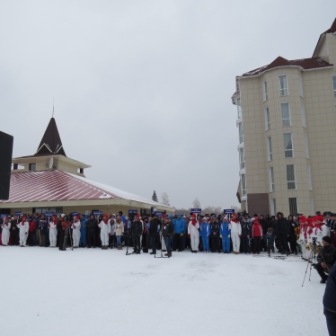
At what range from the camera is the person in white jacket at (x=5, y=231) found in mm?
19156

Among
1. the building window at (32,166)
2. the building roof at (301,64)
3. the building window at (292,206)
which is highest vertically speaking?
the building roof at (301,64)

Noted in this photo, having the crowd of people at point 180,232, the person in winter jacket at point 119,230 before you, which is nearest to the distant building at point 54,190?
the crowd of people at point 180,232

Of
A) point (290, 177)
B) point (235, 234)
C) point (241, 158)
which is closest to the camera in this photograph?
point (235, 234)

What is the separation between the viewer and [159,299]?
7.09m

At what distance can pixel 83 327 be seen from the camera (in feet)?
17.8

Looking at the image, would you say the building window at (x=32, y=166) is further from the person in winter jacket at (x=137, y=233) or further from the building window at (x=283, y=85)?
the building window at (x=283, y=85)

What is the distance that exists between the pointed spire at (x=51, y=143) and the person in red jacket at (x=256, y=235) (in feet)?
90.9

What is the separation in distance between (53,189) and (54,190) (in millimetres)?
455

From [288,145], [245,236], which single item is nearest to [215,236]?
[245,236]

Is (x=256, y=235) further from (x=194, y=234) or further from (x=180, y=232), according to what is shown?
(x=180, y=232)

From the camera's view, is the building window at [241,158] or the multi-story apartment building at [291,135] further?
the building window at [241,158]

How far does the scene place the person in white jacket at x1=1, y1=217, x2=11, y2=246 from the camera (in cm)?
1916

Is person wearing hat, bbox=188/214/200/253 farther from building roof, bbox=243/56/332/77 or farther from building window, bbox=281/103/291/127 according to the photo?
building roof, bbox=243/56/332/77

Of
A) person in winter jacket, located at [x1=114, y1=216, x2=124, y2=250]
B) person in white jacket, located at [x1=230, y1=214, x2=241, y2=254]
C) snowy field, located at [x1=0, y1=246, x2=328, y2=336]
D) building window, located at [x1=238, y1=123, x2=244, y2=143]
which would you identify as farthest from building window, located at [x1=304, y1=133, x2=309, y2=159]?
person in winter jacket, located at [x1=114, y1=216, x2=124, y2=250]
